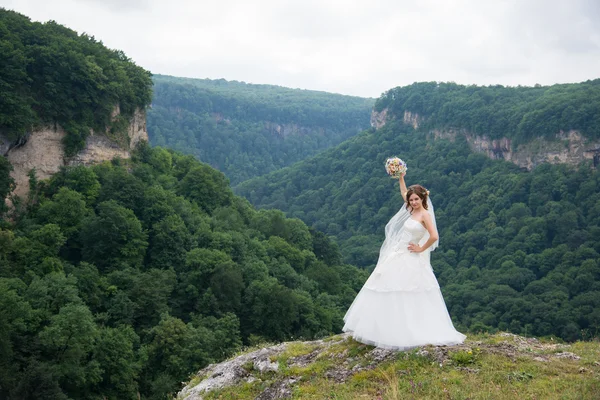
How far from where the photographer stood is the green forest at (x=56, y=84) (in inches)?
1547

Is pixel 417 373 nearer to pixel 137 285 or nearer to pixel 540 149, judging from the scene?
pixel 137 285

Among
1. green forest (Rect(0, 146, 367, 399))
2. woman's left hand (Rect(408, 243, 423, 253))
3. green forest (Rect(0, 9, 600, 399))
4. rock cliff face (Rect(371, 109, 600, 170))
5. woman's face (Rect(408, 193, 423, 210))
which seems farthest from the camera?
rock cliff face (Rect(371, 109, 600, 170))

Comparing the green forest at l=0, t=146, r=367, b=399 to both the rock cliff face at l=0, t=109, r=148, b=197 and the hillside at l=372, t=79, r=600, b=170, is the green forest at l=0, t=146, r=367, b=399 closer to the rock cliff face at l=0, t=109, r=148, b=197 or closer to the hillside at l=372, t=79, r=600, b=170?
the rock cliff face at l=0, t=109, r=148, b=197

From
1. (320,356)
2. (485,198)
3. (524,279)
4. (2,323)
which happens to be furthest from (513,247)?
(320,356)

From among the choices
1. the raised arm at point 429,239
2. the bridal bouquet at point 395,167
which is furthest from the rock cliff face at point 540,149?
the raised arm at point 429,239

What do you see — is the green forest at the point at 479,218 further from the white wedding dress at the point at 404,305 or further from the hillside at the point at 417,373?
the white wedding dress at the point at 404,305

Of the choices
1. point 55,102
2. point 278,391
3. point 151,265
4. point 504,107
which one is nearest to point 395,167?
point 278,391

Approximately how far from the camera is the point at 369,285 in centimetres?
1176

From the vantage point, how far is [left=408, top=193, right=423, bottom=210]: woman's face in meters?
11.8

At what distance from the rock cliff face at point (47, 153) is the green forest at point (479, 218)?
3368cm

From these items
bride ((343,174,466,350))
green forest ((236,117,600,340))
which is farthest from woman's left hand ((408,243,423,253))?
green forest ((236,117,600,340))

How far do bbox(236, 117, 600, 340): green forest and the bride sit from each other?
27.9 metres

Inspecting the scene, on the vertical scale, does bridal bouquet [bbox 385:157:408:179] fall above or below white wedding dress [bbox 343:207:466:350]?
above

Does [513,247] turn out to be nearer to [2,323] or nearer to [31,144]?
[31,144]
